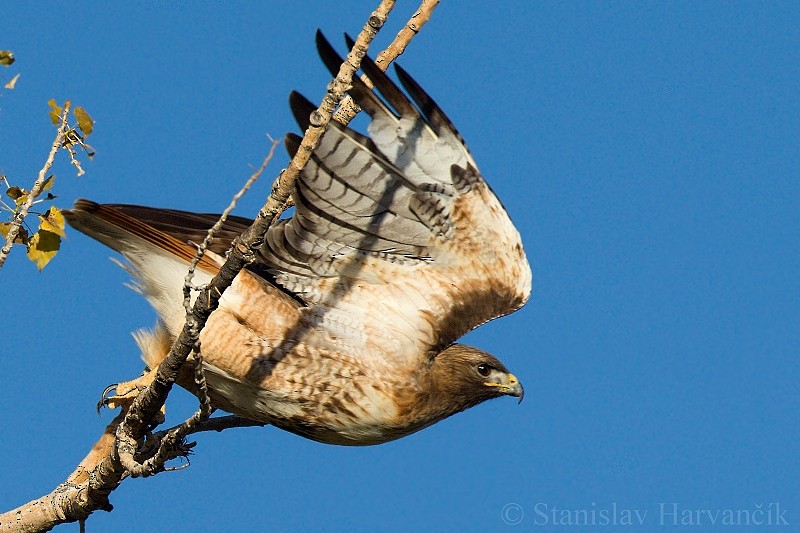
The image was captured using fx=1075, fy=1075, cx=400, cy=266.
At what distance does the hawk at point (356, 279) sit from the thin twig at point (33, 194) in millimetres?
1788

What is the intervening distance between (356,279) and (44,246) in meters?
2.68

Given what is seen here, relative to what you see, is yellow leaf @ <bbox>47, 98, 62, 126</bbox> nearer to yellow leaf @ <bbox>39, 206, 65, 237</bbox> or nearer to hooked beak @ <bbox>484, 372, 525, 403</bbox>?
yellow leaf @ <bbox>39, 206, 65, 237</bbox>

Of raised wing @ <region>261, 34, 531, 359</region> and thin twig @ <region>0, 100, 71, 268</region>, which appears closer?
thin twig @ <region>0, 100, 71, 268</region>

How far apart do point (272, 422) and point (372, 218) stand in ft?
4.93

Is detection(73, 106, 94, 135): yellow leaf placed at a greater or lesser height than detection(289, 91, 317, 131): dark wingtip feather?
lesser

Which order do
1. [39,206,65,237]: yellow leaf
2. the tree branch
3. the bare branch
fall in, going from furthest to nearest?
the bare branch
the tree branch
[39,206,65,237]: yellow leaf

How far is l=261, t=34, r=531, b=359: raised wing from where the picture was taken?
617cm

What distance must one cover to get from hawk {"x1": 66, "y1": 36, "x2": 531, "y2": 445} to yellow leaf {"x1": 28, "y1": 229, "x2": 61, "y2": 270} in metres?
1.86

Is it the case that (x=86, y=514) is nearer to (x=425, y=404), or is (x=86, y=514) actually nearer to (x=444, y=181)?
(x=425, y=404)

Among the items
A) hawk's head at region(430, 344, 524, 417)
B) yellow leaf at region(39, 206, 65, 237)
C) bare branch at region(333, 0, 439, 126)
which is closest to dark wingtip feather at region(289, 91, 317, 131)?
bare branch at region(333, 0, 439, 126)

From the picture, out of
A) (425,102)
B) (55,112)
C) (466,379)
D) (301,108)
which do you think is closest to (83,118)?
(55,112)

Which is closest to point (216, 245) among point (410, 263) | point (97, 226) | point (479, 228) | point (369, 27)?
point (97, 226)

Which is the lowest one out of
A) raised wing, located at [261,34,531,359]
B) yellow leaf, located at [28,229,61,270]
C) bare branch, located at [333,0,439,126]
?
yellow leaf, located at [28,229,61,270]

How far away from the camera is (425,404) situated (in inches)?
269
